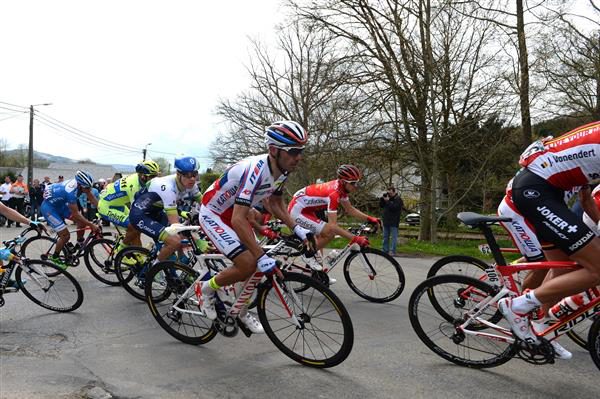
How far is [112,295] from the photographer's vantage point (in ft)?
22.0

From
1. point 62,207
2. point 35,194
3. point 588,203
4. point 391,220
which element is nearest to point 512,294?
point 588,203

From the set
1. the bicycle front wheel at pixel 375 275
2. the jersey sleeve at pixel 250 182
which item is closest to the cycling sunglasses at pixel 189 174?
the jersey sleeve at pixel 250 182

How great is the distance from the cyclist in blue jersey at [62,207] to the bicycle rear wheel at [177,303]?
362 centimetres

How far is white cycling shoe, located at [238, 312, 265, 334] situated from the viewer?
416 cm

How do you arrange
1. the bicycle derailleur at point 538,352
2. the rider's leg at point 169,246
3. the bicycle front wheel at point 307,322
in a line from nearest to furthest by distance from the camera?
1. the bicycle derailleur at point 538,352
2. the bicycle front wheel at point 307,322
3. the rider's leg at point 169,246

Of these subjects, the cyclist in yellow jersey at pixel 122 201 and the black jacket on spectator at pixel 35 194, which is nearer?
the cyclist in yellow jersey at pixel 122 201

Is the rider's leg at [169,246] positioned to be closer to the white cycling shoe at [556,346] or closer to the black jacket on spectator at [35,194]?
the white cycling shoe at [556,346]

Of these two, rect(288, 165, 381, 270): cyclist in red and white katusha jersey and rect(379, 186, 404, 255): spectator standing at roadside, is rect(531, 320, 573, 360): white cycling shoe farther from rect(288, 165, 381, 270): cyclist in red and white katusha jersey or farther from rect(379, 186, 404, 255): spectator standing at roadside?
rect(379, 186, 404, 255): spectator standing at roadside

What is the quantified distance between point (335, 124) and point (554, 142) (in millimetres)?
12028

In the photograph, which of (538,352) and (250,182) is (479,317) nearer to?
(538,352)

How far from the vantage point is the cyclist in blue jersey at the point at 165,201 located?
588 centimetres

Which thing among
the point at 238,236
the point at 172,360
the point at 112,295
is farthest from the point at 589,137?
the point at 112,295

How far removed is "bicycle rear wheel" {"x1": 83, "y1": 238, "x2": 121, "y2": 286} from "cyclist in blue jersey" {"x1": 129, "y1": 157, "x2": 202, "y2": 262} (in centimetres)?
127

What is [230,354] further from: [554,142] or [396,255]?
[396,255]
